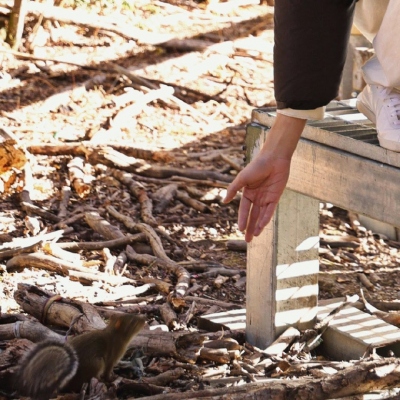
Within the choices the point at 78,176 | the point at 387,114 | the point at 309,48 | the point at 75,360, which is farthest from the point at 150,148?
the point at 309,48

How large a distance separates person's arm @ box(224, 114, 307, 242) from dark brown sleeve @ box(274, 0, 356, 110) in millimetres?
111

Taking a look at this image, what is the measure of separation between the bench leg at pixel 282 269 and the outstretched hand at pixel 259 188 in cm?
101

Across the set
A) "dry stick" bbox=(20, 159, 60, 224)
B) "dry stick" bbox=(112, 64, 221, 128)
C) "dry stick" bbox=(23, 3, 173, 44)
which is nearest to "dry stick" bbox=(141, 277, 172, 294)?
"dry stick" bbox=(20, 159, 60, 224)

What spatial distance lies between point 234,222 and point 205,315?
2.16 meters

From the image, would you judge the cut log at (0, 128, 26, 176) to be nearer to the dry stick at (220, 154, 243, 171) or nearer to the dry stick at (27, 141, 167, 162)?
the dry stick at (27, 141, 167, 162)

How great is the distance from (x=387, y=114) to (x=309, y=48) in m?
0.73

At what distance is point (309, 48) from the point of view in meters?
2.59

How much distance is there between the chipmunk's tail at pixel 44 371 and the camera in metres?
3.30

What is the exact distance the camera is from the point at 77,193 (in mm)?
6574

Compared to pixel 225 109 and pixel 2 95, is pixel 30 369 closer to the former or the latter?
pixel 2 95

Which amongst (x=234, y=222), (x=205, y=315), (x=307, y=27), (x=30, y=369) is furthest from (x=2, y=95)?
(x=307, y=27)

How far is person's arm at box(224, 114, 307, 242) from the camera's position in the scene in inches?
109

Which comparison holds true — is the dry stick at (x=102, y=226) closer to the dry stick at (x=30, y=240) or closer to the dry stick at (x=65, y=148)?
the dry stick at (x=30, y=240)

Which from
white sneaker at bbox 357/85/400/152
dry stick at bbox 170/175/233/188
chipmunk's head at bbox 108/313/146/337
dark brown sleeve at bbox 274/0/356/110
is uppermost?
dark brown sleeve at bbox 274/0/356/110
